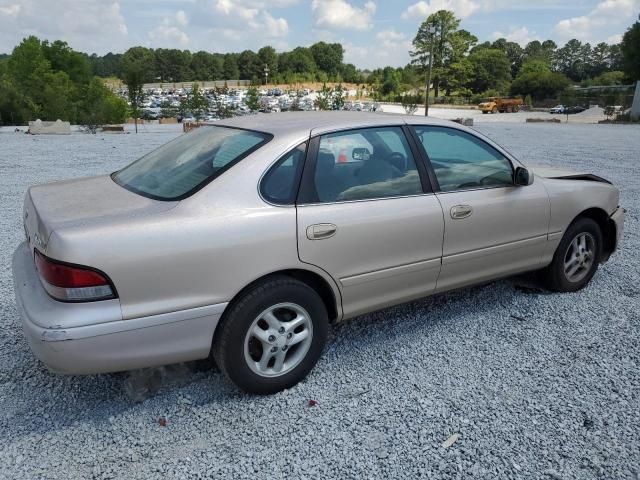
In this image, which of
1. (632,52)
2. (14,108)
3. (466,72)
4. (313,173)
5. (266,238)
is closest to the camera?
(266,238)

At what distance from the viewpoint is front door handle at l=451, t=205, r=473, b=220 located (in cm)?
333

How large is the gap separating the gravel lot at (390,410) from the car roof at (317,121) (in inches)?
58.5

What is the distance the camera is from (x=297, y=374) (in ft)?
9.50

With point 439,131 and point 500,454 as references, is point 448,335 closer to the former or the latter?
point 500,454

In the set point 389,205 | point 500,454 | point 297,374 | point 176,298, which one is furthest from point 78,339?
point 500,454

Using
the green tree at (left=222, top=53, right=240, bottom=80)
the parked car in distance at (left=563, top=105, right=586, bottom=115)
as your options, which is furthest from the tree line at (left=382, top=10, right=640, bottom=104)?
the green tree at (left=222, top=53, right=240, bottom=80)

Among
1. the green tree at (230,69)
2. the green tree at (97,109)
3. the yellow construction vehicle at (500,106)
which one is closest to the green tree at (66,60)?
the green tree at (97,109)

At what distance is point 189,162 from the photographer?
3.01 m

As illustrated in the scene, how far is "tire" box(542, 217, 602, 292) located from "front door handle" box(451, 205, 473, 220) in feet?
3.89

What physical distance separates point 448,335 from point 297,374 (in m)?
1.26

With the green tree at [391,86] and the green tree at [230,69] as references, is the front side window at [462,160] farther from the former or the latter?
the green tree at [230,69]

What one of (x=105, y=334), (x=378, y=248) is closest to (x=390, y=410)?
(x=378, y=248)

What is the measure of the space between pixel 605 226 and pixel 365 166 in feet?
8.63

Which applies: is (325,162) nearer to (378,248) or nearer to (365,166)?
(365,166)
